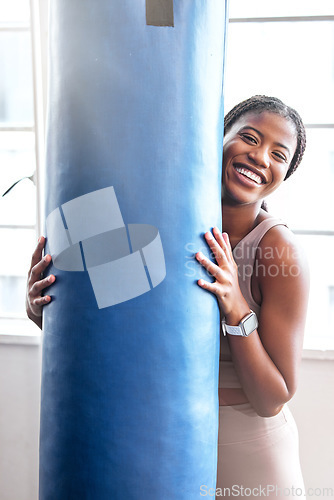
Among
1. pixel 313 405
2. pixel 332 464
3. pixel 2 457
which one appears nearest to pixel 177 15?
pixel 313 405

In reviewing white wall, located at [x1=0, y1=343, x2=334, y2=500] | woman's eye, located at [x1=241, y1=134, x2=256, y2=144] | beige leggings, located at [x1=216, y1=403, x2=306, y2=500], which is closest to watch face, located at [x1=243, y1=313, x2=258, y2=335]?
beige leggings, located at [x1=216, y1=403, x2=306, y2=500]

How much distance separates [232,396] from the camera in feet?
3.13

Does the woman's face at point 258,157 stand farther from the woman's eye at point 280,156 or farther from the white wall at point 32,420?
the white wall at point 32,420

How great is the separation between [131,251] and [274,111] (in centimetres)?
42

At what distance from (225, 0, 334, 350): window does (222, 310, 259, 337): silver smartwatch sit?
2.87 feet

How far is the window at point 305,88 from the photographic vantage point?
1.65m

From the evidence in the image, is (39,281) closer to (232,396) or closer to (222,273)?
(222,273)

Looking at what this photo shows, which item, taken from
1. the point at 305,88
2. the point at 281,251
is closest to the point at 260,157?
the point at 281,251

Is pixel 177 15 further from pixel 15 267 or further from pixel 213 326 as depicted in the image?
pixel 15 267

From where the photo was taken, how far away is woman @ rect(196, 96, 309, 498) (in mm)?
854

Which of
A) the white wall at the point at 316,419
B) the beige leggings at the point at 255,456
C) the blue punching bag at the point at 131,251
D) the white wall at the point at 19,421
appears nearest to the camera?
the blue punching bag at the point at 131,251

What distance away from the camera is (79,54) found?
0.74 metres

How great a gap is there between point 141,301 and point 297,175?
1.23 metres

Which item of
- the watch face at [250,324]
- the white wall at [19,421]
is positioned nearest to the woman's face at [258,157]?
the watch face at [250,324]
